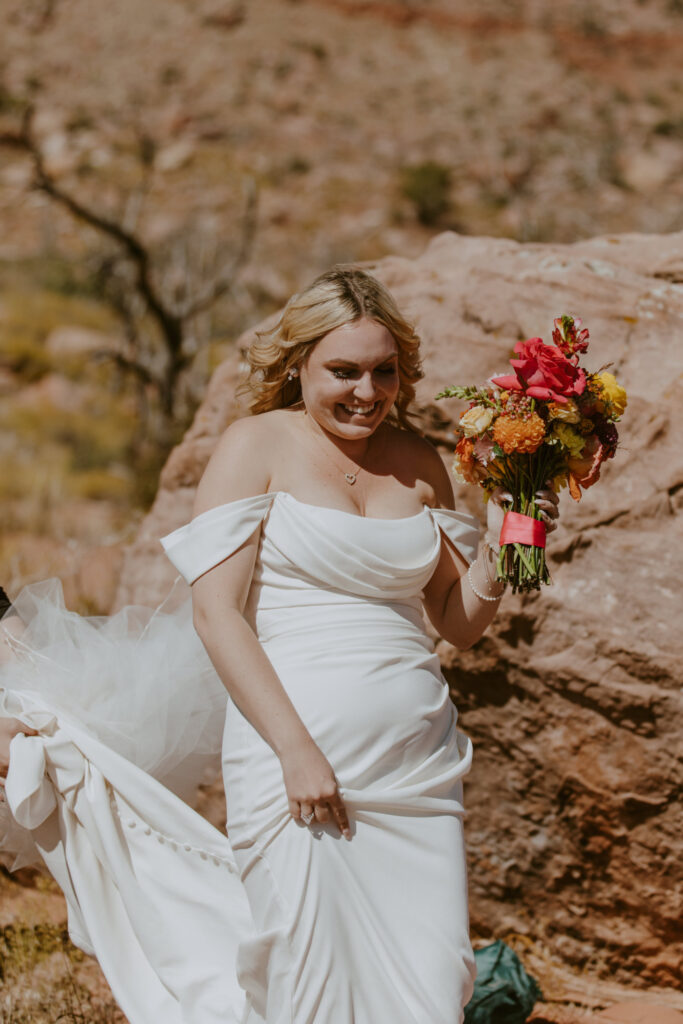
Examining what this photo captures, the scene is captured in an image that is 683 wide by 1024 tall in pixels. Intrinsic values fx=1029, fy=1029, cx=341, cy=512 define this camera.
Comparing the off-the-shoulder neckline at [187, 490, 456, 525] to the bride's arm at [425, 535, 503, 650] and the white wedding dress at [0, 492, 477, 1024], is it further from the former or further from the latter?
the bride's arm at [425, 535, 503, 650]

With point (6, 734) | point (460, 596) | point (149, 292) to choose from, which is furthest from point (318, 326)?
point (149, 292)

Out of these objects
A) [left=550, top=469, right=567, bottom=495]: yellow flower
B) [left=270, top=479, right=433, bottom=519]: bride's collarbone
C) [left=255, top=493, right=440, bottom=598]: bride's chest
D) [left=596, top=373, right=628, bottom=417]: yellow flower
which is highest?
[left=596, top=373, right=628, bottom=417]: yellow flower

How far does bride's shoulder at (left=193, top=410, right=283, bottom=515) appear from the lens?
2.82 metres

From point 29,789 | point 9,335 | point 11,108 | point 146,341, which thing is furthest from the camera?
point 11,108

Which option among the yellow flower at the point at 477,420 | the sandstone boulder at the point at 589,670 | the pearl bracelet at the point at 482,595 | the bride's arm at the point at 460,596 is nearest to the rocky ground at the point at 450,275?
the sandstone boulder at the point at 589,670

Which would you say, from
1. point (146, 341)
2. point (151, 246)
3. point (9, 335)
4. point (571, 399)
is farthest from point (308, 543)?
→ point (151, 246)

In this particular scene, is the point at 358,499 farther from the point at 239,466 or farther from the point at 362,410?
the point at 239,466

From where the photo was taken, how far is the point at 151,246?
21.9 meters

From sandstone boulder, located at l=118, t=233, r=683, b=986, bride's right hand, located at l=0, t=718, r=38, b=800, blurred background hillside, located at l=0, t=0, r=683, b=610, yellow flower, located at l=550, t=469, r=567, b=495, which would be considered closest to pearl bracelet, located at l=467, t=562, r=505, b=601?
yellow flower, located at l=550, t=469, r=567, b=495

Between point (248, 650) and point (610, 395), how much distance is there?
1.20 metres

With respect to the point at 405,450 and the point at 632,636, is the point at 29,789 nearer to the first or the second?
the point at 405,450

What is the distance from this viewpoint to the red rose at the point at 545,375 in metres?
2.71

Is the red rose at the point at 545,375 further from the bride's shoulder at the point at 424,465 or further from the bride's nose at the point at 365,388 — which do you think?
the bride's shoulder at the point at 424,465

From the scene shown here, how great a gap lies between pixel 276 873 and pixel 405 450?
1.29 m
